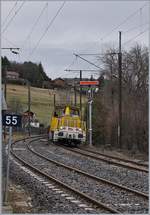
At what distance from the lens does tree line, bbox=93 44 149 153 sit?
40.6 metres

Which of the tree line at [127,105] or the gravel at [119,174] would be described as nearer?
the gravel at [119,174]

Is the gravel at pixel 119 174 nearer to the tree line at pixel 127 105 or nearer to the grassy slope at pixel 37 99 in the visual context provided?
the tree line at pixel 127 105

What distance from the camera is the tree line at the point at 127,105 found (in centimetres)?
4062

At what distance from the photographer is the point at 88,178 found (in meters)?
18.0

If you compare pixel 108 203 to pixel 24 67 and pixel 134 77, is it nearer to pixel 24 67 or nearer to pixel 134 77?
pixel 134 77

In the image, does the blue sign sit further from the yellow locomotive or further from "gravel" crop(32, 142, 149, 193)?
Answer: the yellow locomotive

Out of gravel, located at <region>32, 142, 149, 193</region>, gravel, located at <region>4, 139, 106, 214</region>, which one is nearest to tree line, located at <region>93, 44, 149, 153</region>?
gravel, located at <region>32, 142, 149, 193</region>

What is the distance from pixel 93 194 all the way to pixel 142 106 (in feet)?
95.2

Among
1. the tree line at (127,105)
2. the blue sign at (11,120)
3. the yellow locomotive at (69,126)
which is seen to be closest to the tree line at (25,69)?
the tree line at (127,105)

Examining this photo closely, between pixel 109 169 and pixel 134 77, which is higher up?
pixel 134 77

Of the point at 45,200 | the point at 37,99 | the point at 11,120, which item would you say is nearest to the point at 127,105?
the point at 45,200

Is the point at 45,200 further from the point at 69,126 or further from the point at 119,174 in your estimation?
the point at 69,126

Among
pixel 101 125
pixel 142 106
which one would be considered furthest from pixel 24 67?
pixel 142 106

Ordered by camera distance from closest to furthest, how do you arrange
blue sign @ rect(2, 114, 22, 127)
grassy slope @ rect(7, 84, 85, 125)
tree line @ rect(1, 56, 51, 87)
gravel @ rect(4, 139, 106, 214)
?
gravel @ rect(4, 139, 106, 214)
blue sign @ rect(2, 114, 22, 127)
tree line @ rect(1, 56, 51, 87)
grassy slope @ rect(7, 84, 85, 125)
